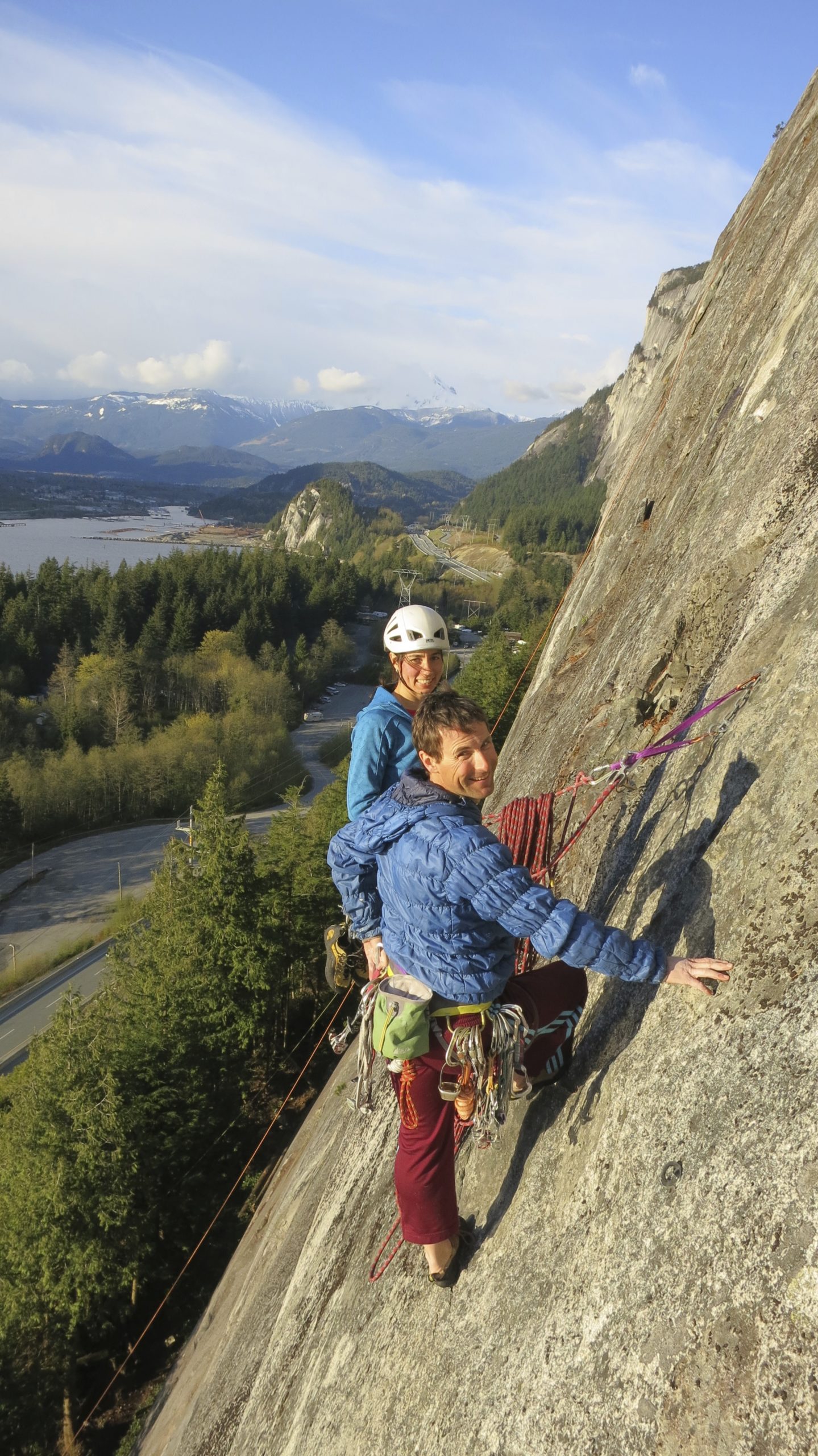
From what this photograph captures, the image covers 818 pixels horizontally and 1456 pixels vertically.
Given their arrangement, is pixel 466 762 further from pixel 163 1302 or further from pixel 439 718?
pixel 163 1302

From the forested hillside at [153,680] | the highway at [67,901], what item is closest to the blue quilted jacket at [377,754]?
the highway at [67,901]

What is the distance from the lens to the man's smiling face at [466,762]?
135 inches

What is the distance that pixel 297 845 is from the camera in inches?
1022

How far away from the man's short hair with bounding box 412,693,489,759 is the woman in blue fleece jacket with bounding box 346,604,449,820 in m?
1.00

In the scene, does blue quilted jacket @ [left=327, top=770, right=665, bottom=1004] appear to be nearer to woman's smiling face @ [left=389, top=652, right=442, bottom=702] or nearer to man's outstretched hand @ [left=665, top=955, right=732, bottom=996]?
man's outstretched hand @ [left=665, top=955, right=732, bottom=996]

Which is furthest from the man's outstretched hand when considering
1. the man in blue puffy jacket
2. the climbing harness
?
the climbing harness

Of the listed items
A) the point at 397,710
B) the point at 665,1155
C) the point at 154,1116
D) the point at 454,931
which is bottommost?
the point at 154,1116

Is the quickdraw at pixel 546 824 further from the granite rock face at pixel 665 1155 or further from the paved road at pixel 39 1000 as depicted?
the paved road at pixel 39 1000

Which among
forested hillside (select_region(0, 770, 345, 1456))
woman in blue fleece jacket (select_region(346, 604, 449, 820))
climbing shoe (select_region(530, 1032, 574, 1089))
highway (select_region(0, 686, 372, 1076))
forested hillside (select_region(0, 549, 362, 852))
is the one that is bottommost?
highway (select_region(0, 686, 372, 1076))

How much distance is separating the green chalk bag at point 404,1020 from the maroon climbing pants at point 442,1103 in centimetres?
12

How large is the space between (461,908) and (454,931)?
113 mm

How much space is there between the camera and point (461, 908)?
3.43 metres

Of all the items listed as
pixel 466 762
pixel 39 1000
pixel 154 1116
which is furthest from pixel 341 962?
pixel 39 1000

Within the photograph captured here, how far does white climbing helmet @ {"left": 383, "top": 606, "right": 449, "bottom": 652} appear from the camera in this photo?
5395 mm
